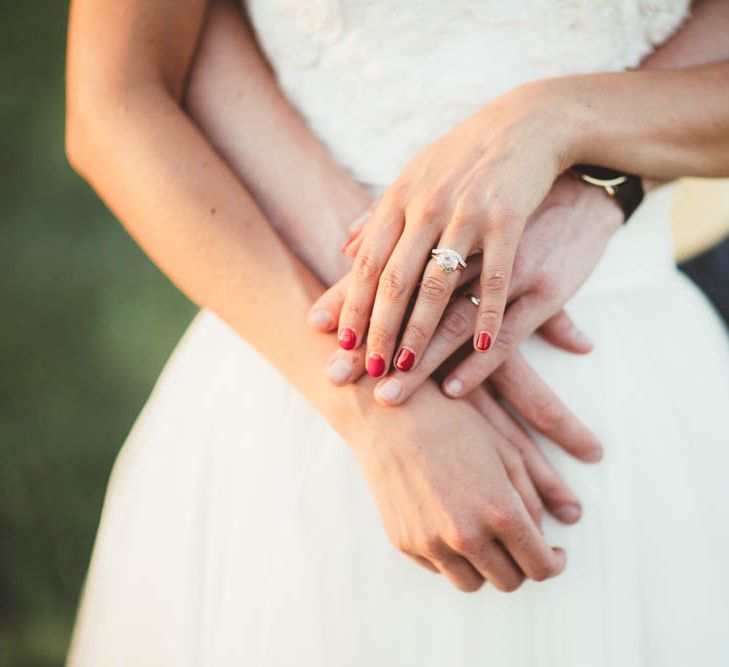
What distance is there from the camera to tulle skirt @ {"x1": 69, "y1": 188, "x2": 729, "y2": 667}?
0.89 m

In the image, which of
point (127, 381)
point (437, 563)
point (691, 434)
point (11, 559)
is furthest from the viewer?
point (127, 381)

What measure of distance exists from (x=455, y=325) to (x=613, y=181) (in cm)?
33

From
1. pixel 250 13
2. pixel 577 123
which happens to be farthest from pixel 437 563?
pixel 250 13

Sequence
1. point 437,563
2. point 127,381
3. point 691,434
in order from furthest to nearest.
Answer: point 127,381 < point 691,434 < point 437,563

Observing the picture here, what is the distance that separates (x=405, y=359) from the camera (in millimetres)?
823

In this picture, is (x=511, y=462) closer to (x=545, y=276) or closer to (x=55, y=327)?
(x=545, y=276)

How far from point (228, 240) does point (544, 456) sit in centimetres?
52

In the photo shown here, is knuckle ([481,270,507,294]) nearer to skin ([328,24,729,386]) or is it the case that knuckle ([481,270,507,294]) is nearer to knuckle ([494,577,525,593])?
skin ([328,24,729,386])

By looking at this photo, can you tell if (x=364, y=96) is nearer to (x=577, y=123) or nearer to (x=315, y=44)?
(x=315, y=44)

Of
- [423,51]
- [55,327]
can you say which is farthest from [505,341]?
[55,327]

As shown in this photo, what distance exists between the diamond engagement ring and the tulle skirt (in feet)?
0.81

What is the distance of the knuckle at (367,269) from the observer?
0.84 m

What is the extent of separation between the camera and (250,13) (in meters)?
1.03

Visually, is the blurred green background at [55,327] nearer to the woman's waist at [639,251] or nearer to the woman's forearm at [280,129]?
the woman's forearm at [280,129]
